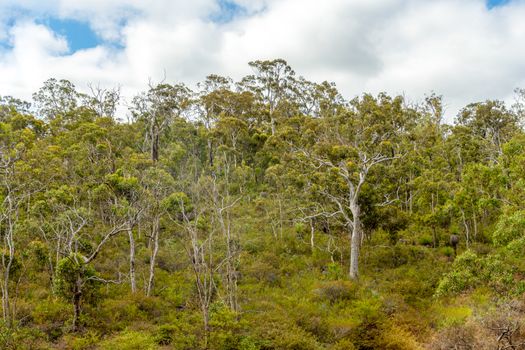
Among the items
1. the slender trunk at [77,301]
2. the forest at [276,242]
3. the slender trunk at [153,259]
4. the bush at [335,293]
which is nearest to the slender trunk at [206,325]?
the forest at [276,242]

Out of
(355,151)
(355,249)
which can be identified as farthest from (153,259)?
(355,151)

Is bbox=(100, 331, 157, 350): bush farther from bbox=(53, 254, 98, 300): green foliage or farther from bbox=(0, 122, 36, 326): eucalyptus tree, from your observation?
bbox=(0, 122, 36, 326): eucalyptus tree

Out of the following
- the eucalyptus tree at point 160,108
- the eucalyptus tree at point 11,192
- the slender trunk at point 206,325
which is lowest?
the slender trunk at point 206,325

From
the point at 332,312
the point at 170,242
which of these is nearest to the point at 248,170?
the point at 170,242

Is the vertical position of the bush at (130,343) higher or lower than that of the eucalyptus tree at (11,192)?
lower

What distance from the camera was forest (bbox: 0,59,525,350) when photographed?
15125mm

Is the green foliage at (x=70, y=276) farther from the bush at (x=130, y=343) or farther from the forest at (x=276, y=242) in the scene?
the bush at (x=130, y=343)

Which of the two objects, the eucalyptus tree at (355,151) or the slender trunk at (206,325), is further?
the eucalyptus tree at (355,151)

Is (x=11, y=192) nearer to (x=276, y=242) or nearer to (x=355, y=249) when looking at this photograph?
(x=276, y=242)

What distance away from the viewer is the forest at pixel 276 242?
15.1m

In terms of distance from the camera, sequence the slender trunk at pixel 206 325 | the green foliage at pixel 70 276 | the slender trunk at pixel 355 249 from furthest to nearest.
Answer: the slender trunk at pixel 355 249 → the green foliage at pixel 70 276 → the slender trunk at pixel 206 325

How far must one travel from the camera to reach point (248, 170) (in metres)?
35.8

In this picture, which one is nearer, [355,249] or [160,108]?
[355,249]

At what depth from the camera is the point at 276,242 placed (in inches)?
1030
